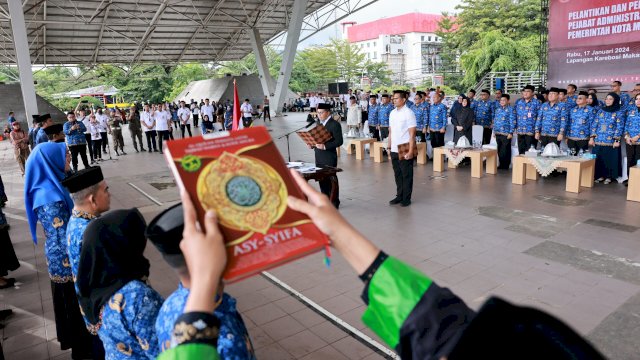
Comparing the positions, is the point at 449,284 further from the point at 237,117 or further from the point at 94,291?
the point at 94,291

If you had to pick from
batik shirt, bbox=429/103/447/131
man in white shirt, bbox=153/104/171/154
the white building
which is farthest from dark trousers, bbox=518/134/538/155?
the white building

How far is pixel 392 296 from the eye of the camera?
83 centimetres

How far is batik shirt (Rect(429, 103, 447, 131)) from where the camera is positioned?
9.66 metres

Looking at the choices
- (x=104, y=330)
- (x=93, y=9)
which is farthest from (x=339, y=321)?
(x=93, y=9)

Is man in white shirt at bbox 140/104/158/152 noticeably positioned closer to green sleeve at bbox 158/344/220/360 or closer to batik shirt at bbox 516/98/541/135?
batik shirt at bbox 516/98/541/135

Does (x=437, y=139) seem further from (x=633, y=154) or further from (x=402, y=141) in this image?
(x=402, y=141)

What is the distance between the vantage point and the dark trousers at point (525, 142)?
27.8 feet

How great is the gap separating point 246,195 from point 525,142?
28.3 ft

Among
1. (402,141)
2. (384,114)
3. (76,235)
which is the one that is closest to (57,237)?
(76,235)

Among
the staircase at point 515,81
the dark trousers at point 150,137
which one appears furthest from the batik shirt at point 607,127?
the dark trousers at point 150,137

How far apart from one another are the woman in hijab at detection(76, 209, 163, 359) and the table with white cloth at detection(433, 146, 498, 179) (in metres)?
6.97

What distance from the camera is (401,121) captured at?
614 cm

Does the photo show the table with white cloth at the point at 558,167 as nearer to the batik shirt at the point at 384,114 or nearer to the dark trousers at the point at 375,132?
the batik shirt at the point at 384,114

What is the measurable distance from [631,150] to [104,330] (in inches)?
304
